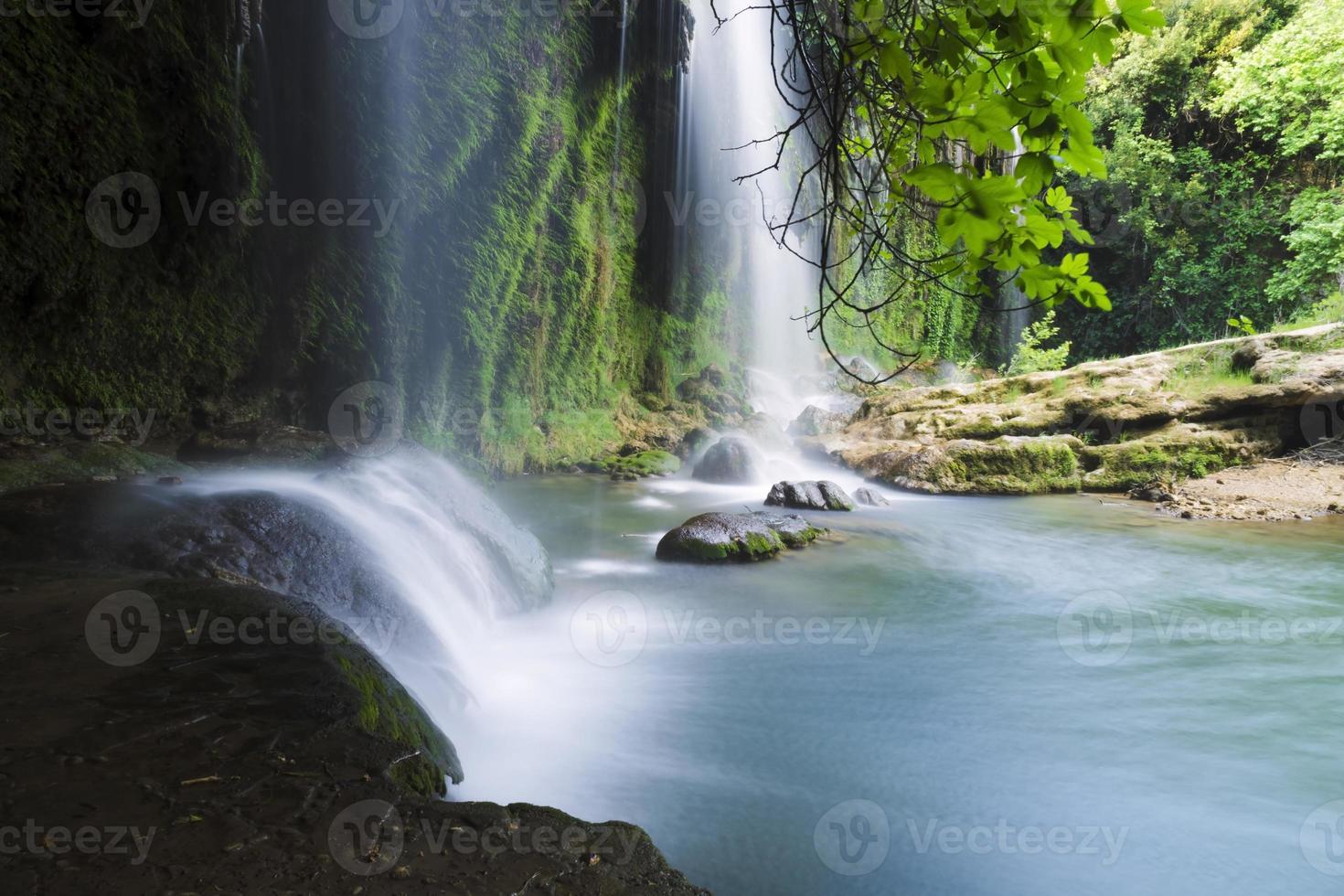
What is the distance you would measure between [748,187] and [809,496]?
442 inches

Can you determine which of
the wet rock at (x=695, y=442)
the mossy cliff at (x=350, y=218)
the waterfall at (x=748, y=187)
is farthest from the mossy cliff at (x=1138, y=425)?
the mossy cliff at (x=350, y=218)

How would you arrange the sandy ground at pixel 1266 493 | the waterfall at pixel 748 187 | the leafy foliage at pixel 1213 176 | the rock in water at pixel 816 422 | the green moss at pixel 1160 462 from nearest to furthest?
the sandy ground at pixel 1266 493 → the green moss at pixel 1160 462 → the rock in water at pixel 816 422 → the waterfall at pixel 748 187 → the leafy foliage at pixel 1213 176

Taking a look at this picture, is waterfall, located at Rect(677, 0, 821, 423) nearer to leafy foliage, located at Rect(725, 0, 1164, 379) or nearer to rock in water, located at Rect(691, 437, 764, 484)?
rock in water, located at Rect(691, 437, 764, 484)

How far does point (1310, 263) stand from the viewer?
16.1 metres

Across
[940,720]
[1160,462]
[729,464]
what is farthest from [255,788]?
[1160,462]

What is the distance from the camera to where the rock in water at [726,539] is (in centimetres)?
636

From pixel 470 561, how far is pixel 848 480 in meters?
7.33

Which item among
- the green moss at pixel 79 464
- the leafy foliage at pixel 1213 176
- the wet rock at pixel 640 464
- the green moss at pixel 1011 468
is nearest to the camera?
the green moss at pixel 79 464

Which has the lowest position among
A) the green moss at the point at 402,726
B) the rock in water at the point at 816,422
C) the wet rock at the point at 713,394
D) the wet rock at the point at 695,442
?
the green moss at the point at 402,726

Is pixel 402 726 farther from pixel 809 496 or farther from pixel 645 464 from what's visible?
pixel 645 464

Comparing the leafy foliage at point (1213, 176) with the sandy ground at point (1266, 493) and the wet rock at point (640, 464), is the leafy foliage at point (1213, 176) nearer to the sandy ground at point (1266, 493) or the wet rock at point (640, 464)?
the sandy ground at point (1266, 493)

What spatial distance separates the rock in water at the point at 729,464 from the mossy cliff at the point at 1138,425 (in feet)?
5.90

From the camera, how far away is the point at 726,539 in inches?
253

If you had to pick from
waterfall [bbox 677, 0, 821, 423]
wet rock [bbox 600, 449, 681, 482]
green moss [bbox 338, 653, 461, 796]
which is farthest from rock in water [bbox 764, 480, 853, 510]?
green moss [bbox 338, 653, 461, 796]
